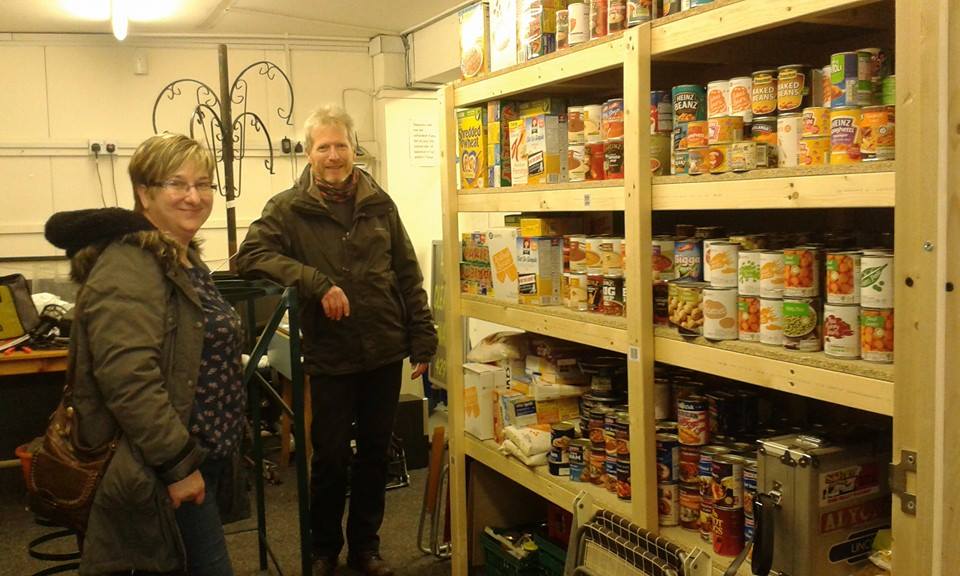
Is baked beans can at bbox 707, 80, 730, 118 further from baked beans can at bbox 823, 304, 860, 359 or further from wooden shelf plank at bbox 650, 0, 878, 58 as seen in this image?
baked beans can at bbox 823, 304, 860, 359

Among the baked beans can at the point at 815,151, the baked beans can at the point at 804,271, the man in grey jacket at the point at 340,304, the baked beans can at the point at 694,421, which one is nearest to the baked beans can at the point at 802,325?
the baked beans can at the point at 804,271

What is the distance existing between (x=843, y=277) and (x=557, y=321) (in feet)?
2.97

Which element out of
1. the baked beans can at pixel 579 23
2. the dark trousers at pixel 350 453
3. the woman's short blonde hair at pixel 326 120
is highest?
the baked beans can at pixel 579 23

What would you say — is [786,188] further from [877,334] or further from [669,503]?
[669,503]

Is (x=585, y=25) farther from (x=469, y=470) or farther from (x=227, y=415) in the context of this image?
(x=469, y=470)

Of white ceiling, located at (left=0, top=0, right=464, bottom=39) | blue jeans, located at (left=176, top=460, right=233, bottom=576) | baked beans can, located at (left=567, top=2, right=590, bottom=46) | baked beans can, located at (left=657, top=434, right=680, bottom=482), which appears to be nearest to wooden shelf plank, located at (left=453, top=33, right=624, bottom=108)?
baked beans can, located at (left=567, top=2, right=590, bottom=46)

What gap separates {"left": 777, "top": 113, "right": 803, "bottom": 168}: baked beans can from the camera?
1748mm

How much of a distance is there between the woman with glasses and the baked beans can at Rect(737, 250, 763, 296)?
110cm

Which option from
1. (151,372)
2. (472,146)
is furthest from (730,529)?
(472,146)

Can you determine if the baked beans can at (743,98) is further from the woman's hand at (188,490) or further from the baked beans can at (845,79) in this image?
the woman's hand at (188,490)

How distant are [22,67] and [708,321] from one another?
4.65 metres

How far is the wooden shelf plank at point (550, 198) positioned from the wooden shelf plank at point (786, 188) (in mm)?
160

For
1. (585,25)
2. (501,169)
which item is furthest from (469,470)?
(585,25)

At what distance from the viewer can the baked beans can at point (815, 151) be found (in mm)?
1678
